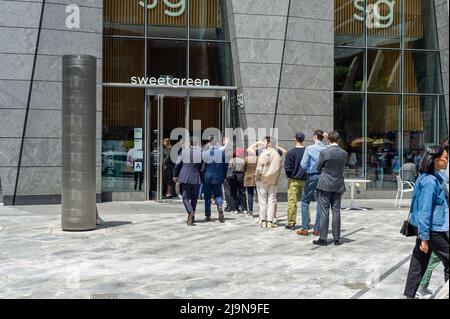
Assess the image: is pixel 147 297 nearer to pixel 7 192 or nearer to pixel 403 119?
pixel 7 192

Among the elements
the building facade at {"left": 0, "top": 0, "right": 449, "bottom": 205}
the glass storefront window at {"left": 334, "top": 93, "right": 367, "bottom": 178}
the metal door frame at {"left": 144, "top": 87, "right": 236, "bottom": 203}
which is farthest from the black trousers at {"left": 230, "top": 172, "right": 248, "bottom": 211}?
the glass storefront window at {"left": 334, "top": 93, "right": 367, "bottom": 178}

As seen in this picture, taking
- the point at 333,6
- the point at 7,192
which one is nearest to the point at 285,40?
the point at 333,6

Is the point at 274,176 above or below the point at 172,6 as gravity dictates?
below

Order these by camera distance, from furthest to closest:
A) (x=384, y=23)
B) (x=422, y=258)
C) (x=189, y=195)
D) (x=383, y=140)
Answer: (x=384, y=23) → (x=383, y=140) → (x=189, y=195) → (x=422, y=258)

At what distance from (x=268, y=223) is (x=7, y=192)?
754 centimetres

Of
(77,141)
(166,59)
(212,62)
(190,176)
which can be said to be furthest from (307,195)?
(166,59)

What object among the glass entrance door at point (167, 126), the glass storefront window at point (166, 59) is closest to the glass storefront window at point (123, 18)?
the glass storefront window at point (166, 59)

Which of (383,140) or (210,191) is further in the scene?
(383,140)

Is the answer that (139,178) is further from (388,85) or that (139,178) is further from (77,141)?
(388,85)

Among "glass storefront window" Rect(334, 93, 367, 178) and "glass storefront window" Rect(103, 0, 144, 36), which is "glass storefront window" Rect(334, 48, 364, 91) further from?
"glass storefront window" Rect(103, 0, 144, 36)

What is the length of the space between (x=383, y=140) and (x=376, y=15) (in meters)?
4.04

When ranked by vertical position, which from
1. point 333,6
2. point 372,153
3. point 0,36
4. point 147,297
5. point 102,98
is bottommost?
point 147,297

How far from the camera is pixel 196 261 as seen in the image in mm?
8484

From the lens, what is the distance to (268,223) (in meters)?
12.0
